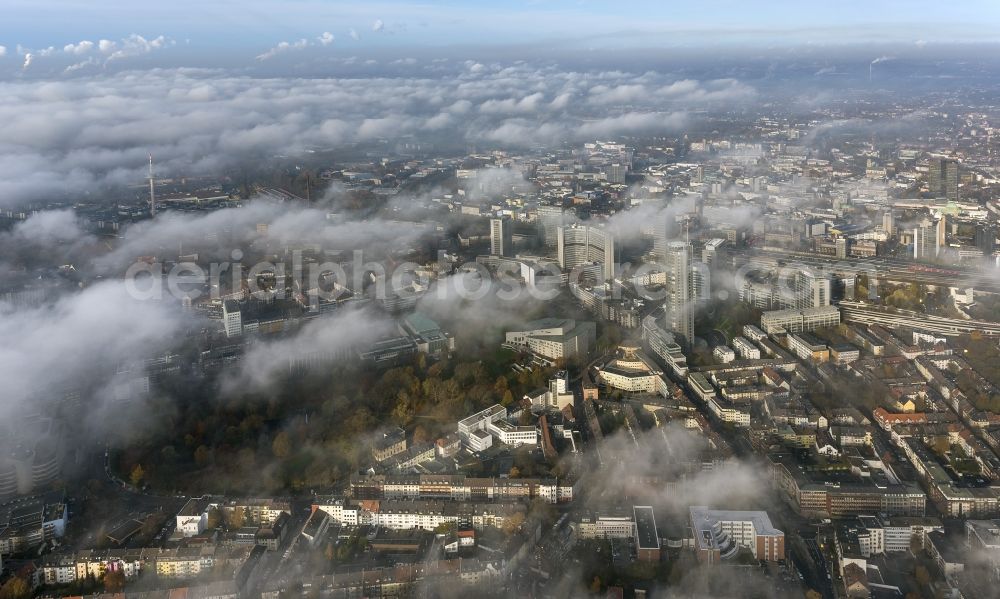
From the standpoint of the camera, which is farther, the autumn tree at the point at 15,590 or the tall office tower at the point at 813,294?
the tall office tower at the point at 813,294

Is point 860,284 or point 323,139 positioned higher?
point 323,139

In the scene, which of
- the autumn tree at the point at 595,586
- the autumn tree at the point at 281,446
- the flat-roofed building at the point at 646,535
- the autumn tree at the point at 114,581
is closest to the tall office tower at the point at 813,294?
the flat-roofed building at the point at 646,535

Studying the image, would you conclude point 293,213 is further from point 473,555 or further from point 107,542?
point 473,555

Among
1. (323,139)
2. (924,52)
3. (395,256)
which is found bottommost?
(395,256)

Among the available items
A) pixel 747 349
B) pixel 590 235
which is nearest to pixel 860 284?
pixel 747 349

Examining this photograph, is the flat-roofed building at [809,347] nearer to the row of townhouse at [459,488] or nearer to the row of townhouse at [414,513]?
the row of townhouse at [459,488]

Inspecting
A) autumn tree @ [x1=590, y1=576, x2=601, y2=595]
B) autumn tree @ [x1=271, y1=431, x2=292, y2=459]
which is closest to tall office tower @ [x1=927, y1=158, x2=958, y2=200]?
autumn tree @ [x1=590, y1=576, x2=601, y2=595]

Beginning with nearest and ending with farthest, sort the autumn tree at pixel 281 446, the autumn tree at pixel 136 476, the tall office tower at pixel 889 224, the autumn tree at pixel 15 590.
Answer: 1. the autumn tree at pixel 15 590
2. the autumn tree at pixel 136 476
3. the autumn tree at pixel 281 446
4. the tall office tower at pixel 889 224
